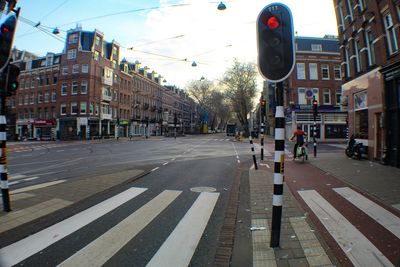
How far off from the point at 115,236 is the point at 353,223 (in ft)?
13.3

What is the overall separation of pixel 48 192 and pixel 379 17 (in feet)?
47.3

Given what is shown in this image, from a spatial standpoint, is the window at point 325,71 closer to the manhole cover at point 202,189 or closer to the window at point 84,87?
the window at point 84,87

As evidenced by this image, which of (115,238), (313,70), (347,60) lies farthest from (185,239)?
(313,70)

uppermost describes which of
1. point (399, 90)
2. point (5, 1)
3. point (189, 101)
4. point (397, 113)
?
point (189, 101)

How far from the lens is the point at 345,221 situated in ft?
16.8

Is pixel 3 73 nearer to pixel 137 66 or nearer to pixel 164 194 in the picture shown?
pixel 164 194

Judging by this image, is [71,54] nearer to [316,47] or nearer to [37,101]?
[37,101]

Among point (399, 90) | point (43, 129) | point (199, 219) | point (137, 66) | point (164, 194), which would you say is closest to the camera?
point (199, 219)

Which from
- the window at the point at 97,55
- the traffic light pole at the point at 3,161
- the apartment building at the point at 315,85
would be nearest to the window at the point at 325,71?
the apartment building at the point at 315,85

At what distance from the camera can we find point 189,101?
370 feet

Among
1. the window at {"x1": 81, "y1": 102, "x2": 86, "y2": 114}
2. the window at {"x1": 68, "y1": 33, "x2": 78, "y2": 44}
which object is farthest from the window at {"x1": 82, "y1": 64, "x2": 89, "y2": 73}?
the window at {"x1": 81, "y1": 102, "x2": 86, "y2": 114}

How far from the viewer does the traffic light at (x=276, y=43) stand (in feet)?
13.1

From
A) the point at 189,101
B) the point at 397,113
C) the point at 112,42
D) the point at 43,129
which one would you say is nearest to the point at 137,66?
the point at 112,42

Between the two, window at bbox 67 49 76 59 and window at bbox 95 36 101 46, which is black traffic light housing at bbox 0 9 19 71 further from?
window at bbox 95 36 101 46
